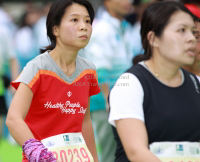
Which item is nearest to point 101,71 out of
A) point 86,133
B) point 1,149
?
point 86,133

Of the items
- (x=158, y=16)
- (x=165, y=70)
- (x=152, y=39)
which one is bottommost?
(x=165, y=70)

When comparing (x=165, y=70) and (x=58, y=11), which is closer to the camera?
(x=165, y=70)

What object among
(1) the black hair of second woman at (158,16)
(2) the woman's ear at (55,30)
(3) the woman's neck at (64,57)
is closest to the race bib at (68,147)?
(3) the woman's neck at (64,57)

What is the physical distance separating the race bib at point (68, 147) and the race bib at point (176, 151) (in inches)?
33.5

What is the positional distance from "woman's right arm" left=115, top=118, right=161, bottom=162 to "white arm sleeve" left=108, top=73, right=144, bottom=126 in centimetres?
4

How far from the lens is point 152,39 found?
328 centimetres

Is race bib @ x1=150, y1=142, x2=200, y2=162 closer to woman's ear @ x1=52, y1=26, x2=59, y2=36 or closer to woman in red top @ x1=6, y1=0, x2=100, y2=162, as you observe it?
woman in red top @ x1=6, y1=0, x2=100, y2=162

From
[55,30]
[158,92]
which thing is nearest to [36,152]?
[158,92]

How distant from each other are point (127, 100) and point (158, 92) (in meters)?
0.23

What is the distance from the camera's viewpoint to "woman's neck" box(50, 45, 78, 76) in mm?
3850

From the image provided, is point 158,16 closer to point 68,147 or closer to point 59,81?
point 59,81

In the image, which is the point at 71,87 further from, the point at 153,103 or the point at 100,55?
the point at 100,55

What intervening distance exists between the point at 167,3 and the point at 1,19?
182 inches

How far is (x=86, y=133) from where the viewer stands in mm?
4105
